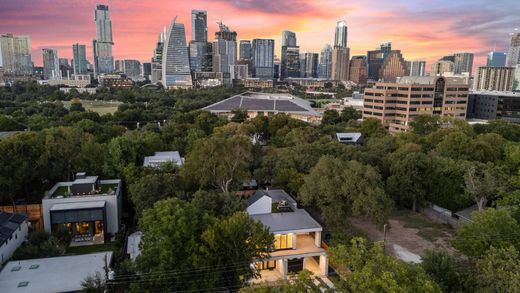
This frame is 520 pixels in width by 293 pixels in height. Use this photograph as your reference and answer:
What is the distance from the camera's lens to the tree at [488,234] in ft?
57.0

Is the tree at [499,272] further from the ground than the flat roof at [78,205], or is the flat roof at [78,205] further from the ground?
the tree at [499,272]

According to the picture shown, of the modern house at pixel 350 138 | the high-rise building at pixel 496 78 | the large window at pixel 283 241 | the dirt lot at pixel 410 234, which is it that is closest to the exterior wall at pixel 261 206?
the large window at pixel 283 241

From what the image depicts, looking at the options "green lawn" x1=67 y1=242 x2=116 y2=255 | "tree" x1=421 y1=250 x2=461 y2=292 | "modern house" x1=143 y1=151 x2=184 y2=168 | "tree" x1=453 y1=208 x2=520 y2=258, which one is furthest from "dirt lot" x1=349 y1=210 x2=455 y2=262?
"green lawn" x1=67 y1=242 x2=116 y2=255

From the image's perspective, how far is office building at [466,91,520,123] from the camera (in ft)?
274

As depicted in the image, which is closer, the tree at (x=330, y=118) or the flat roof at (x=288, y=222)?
the flat roof at (x=288, y=222)

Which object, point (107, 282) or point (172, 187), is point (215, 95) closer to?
point (172, 187)

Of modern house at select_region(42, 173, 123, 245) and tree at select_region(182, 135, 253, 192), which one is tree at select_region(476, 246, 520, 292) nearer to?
tree at select_region(182, 135, 253, 192)

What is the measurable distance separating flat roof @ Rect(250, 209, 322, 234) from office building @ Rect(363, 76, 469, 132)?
5696cm

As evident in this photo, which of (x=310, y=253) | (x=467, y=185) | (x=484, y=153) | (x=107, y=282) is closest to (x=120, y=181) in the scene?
(x=107, y=282)

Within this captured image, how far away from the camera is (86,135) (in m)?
34.1

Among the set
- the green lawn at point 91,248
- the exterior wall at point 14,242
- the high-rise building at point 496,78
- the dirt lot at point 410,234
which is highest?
the high-rise building at point 496,78

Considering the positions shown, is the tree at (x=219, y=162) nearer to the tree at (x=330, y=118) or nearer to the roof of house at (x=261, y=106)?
the tree at (x=330, y=118)

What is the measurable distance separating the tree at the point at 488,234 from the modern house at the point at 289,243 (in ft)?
23.7

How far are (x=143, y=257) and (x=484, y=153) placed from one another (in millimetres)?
31487
